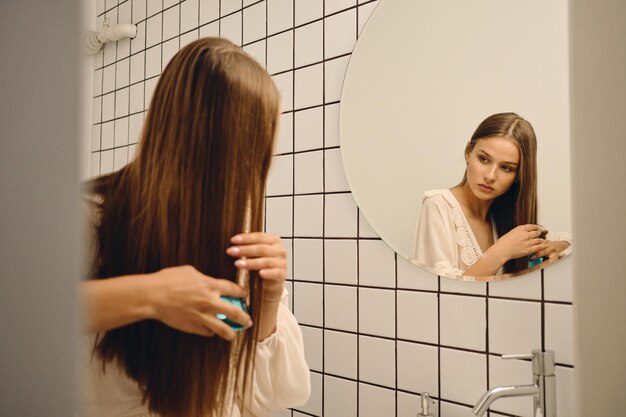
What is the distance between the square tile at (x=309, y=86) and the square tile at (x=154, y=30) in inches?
14.2

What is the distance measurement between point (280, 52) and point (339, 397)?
61 centimetres

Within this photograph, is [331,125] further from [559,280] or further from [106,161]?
[106,161]

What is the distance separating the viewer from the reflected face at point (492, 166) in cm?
63

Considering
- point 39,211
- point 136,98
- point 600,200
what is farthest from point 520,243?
point 136,98

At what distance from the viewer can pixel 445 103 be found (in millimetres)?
681

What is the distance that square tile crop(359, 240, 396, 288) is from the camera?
0.70m

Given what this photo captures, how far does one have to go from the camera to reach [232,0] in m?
0.89

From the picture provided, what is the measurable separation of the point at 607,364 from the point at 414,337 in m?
0.58

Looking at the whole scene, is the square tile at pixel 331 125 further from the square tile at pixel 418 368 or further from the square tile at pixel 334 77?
the square tile at pixel 418 368

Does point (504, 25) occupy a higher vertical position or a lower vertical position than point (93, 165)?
higher

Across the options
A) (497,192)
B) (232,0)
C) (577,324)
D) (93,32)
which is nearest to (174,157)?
(577,324)

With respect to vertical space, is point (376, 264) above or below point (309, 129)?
below

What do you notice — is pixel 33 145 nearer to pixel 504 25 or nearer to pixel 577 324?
pixel 577 324

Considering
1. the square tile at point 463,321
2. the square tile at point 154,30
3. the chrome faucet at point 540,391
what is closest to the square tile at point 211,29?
the square tile at point 154,30
